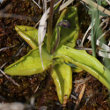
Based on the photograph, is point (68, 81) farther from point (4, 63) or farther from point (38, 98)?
point (4, 63)

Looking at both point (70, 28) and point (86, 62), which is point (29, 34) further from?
point (86, 62)

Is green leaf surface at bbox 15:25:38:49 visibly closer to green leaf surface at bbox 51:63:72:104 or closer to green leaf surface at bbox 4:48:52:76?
green leaf surface at bbox 4:48:52:76

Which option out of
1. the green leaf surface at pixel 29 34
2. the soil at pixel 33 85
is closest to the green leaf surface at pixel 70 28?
the soil at pixel 33 85

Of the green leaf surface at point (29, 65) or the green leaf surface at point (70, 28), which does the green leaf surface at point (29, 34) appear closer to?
the green leaf surface at point (29, 65)

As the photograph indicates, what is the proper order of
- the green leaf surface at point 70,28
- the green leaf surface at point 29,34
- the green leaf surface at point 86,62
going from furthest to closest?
the green leaf surface at point 70,28
the green leaf surface at point 29,34
the green leaf surface at point 86,62

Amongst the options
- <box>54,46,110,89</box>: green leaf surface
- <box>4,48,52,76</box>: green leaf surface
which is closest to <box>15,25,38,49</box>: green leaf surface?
<box>4,48,52,76</box>: green leaf surface

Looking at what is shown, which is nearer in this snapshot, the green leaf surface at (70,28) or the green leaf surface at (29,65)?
the green leaf surface at (29,65)

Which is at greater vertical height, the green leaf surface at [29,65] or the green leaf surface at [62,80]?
the green leaf surface at [29,65]
